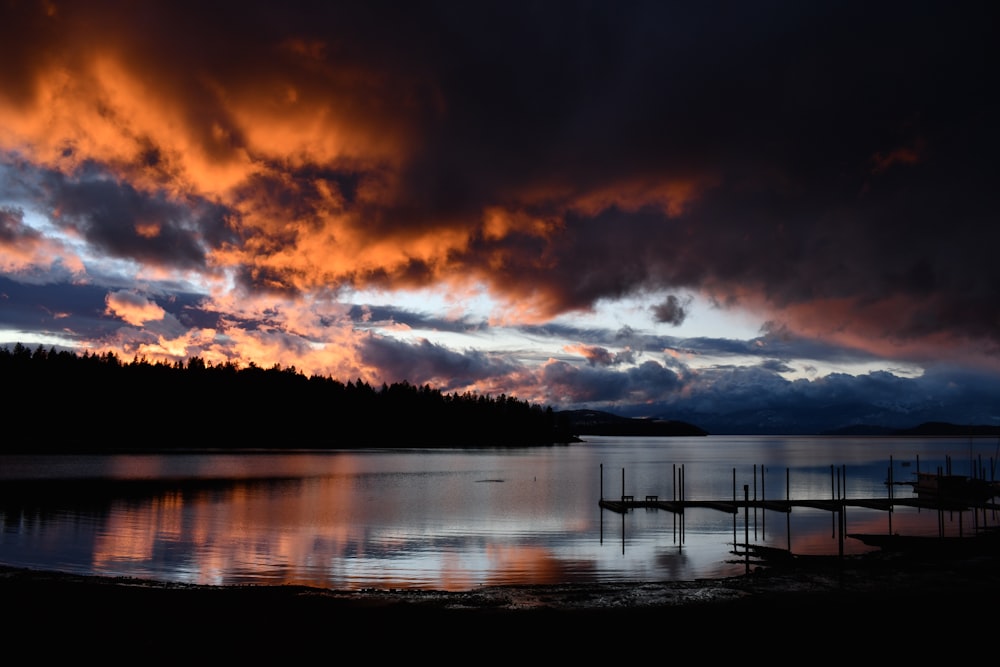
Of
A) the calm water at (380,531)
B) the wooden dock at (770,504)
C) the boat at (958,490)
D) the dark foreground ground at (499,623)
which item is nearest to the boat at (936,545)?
the calm water at (380,531)

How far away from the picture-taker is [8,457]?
104875mm

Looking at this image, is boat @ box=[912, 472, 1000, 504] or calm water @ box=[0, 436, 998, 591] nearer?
calm water @ box=[0, 436, 998, 591]

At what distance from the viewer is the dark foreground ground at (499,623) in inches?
567

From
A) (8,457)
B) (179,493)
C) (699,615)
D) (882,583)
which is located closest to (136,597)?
(699,615)

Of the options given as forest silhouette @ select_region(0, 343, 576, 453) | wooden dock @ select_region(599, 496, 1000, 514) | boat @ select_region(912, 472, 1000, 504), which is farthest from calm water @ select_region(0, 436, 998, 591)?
forest silhouette @ select_region(0, 343, 576, 453)

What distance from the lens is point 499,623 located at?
16.9 m

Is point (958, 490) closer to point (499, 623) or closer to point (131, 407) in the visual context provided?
point (499, 623)

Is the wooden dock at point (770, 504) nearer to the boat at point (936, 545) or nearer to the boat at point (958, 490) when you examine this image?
the boat at point (958, 490)

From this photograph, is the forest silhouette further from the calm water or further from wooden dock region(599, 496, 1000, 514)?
wooden dock region(599, 496, 1000, 514)

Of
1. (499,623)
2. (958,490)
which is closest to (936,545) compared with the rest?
(499,623)

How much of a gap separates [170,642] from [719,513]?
4839 centimetres

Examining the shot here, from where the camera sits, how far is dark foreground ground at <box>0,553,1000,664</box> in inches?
567

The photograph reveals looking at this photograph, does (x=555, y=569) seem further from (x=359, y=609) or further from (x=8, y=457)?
(x=8, y=457)

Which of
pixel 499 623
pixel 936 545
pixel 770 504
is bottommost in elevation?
pixel 770 504
